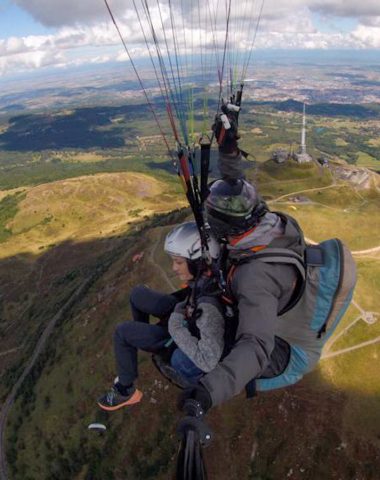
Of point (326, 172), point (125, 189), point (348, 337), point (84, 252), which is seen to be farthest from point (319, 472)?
point (125, 189)

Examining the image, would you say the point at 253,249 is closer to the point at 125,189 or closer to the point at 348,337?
the point at 348,337

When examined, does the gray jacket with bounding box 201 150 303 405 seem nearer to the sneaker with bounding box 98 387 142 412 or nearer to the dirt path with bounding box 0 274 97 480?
the sneaker with bounding box 98 387 142 412

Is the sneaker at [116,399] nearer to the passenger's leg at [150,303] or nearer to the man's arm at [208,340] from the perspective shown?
the passenger's leg at [150,303]

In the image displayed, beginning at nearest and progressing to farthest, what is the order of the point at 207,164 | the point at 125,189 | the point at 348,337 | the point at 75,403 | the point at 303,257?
the point at 303,257 < the point at 207,164 < the point at 348,337 < the point at 75,403 < the point at 125,189

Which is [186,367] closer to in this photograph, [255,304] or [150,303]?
[150,303]

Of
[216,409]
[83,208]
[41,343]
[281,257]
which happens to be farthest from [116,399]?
[83,208]

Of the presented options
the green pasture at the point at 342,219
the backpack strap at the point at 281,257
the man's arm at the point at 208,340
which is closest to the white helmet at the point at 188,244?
the man's arm at the point at 208,340

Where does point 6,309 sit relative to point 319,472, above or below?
below

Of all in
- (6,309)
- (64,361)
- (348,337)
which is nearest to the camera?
(348,337)
